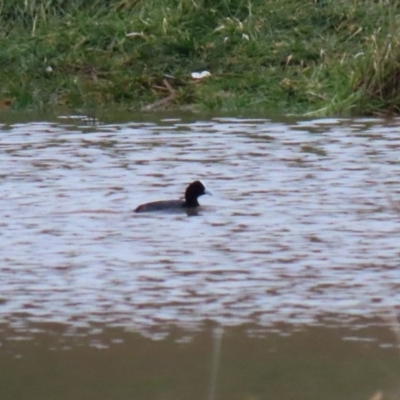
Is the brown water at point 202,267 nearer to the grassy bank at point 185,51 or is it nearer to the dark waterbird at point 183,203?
the dark waterbird at point 183,203

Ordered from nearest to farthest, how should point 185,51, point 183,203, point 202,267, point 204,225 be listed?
point 202,267, point 204,225, point 183,203, point 185,51

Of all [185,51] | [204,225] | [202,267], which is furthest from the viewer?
[185,51]

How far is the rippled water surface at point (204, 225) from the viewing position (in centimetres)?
669

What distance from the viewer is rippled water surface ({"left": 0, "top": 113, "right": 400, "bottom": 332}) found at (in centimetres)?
669

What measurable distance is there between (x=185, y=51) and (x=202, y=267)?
9.53 meters

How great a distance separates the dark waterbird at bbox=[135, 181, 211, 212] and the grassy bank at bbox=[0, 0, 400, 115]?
5331 millimetres

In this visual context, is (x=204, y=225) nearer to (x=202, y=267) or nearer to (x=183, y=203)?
(x=183, y=203)

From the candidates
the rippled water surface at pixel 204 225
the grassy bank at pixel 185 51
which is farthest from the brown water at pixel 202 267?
the grassy bank at pixel 185 51

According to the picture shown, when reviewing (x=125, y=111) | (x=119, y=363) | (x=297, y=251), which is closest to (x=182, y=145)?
(x=125, y=111)

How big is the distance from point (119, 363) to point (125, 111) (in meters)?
10.0

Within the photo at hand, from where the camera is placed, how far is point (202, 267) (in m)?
7.55

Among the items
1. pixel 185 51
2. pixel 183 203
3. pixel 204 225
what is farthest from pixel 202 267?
pixel 185 51

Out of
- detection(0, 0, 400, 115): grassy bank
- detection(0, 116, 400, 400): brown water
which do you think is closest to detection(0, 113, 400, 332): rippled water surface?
detection(0, 116, 400, 400): brown water

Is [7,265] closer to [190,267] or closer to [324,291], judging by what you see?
[190,267]
